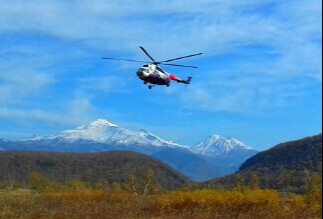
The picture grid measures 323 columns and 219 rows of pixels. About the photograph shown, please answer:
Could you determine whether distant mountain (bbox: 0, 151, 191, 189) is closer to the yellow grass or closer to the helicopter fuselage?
the helicopter fuselage

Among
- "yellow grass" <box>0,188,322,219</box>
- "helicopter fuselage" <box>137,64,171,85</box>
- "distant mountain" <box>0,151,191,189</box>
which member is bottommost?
"yellow grass" <box>0,188,322,219</box>

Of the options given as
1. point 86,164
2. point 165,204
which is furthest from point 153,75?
point 86,164

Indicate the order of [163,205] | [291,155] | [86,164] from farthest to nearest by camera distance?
[291,155]
[86,164]
[163,205]

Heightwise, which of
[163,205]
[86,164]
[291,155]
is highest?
[291,155]

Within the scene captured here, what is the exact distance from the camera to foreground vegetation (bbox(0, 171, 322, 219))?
1670 centimetres

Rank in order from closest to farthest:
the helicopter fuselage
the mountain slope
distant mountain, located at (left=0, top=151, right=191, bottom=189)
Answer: the helicopter fuselage → distant mountain, located at (left=0, top=151, right=191, bottom=189) → the mountain slope

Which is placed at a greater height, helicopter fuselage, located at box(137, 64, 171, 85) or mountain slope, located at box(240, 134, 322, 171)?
mountain slope, located at box(240, 134, 322, 171)

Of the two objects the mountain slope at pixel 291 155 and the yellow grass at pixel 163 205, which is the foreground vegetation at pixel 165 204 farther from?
the mountain slope at pixel 291 155

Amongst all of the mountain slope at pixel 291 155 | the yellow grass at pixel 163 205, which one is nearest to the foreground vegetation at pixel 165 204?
the yellow grass at pixel 163 205

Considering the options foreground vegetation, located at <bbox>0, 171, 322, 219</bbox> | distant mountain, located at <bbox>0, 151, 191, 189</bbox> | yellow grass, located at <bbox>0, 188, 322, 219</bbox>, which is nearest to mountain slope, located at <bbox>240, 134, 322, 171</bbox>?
distant mountain, located at <bbox>0, 151, 191, 189</bbox>

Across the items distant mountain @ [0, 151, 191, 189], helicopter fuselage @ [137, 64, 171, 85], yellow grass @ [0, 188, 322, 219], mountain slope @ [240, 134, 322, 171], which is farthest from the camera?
mountain slope @ [240, 134, 322, 171]

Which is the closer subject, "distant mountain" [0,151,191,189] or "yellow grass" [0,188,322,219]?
"yellow grass" [0,188,322,219]

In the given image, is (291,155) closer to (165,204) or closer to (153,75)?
(153,75)

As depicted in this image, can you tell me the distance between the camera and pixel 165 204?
749 inches
